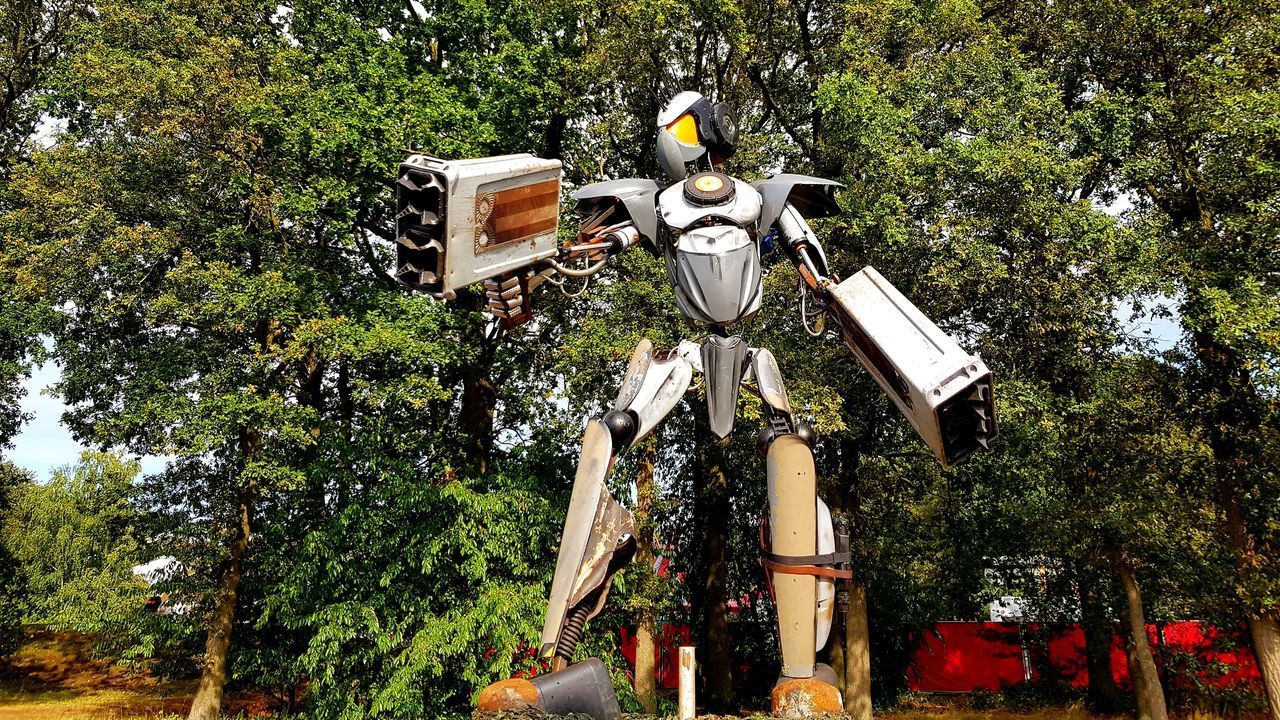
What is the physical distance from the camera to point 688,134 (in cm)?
629

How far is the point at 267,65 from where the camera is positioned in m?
13.7

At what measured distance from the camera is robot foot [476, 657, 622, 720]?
14.8 ft

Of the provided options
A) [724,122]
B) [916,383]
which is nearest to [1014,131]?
[724,122]

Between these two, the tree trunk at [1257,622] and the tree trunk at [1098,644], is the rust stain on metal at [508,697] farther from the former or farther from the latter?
the tree trunk at [1098,644]

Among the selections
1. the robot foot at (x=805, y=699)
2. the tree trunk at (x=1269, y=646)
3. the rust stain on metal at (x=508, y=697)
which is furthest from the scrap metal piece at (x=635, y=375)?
the tree trunk at (x=1269, y=646)

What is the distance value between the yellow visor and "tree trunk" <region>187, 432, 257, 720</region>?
994 cm

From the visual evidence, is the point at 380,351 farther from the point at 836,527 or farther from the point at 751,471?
the point at 836,527

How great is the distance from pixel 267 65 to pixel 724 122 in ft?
34.4

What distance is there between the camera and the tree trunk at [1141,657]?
11.6 meters

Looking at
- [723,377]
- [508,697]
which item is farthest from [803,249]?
[508,697]

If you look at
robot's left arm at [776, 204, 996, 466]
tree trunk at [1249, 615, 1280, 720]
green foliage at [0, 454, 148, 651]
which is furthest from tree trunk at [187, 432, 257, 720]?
tree trunk at [1249, 615, 1280, 720]

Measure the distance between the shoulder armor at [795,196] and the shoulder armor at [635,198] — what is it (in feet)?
2.60

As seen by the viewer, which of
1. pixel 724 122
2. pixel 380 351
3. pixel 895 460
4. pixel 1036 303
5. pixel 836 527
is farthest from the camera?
pixel 895 460

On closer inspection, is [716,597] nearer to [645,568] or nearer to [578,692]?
[645,568]
